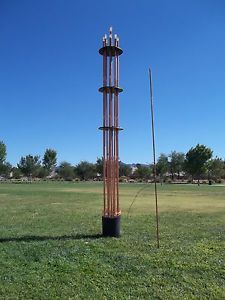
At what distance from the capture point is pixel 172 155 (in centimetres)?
11000

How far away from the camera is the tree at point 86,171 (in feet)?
379

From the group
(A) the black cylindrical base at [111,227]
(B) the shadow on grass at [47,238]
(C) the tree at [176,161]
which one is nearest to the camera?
(B) the shadow on grass at [47,238]

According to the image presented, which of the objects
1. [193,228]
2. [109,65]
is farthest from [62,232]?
[109,65]

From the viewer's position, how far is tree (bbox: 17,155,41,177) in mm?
104250

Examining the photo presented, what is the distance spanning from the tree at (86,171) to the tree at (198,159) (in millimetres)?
33396

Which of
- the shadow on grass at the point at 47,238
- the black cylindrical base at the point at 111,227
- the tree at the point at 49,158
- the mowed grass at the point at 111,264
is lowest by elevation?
the mowed grass at the point at 111,264

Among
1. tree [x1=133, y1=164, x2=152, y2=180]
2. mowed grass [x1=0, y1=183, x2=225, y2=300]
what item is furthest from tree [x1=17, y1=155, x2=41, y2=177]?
mowed grass [x1=0, y1=183, x2=225, y2=300]

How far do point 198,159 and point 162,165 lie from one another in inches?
546

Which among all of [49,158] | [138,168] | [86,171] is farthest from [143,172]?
[49,158]

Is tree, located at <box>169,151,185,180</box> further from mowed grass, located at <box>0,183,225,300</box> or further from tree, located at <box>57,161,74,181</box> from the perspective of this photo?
mowed grass, located at <box>0,183,225,300</box>

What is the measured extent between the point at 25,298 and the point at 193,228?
761 cm

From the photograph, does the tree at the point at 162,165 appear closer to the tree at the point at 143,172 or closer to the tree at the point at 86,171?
the tree at the point at 143,172

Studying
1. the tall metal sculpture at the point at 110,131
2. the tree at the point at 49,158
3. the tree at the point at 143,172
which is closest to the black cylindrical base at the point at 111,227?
the tall metal sculpture at the point at 110,131

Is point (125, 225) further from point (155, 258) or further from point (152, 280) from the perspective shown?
point (152, 280)
